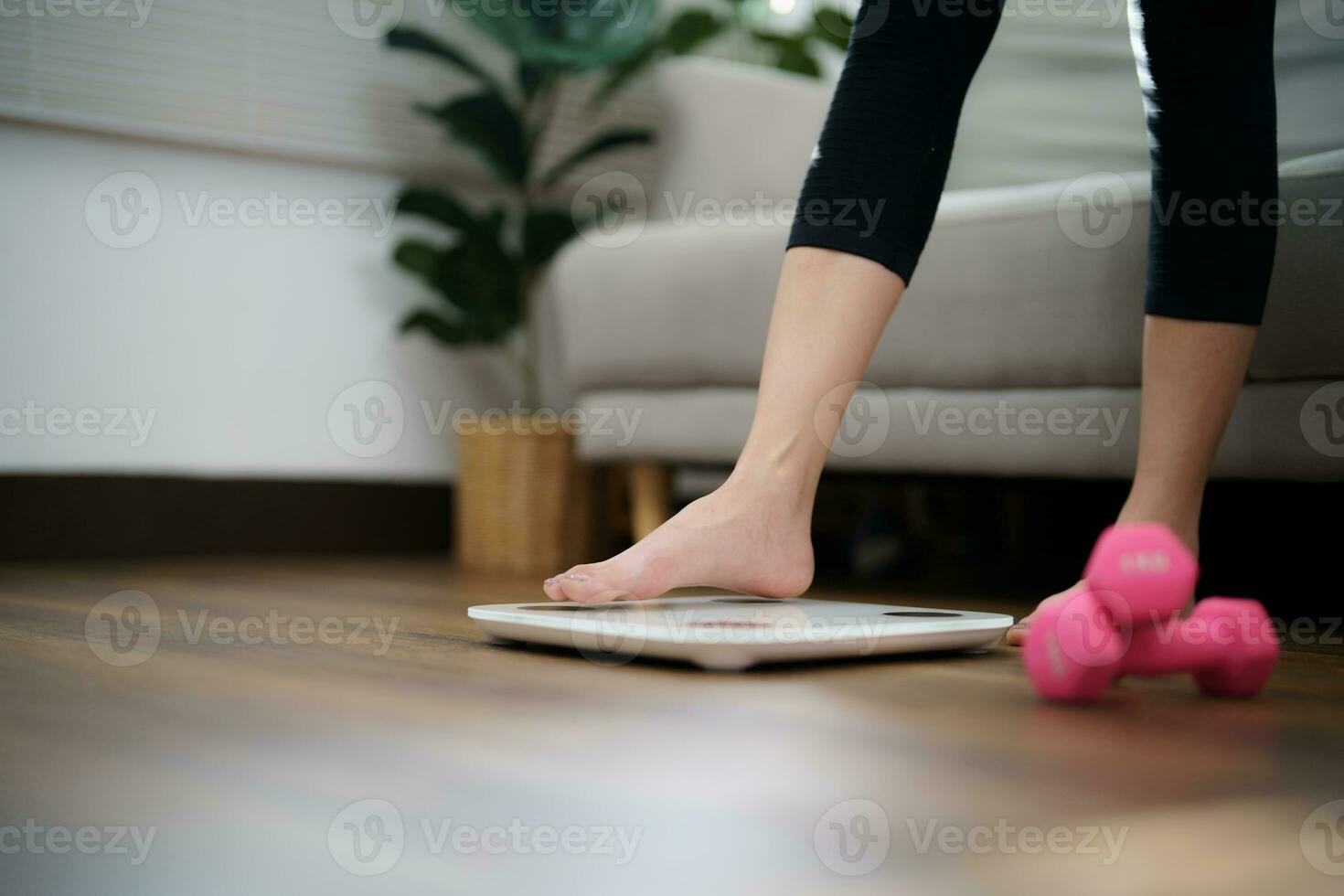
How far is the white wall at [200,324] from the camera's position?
1989mm

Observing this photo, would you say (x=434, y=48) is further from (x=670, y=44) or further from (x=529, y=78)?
(x=670, y=44)

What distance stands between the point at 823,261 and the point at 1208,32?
34 cm

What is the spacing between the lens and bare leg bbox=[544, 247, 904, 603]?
3.15 feet

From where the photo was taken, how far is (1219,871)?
412 millimetres

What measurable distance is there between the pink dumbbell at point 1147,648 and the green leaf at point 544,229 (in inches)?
65.7

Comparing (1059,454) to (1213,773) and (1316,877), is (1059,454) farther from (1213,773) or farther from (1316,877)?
(1316,877)

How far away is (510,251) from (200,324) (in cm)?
56

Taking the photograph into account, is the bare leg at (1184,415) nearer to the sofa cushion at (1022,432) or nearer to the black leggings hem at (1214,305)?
the black leggings hem at (1214,305)

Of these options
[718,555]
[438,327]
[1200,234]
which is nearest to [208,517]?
[438,327]

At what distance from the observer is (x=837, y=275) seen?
3.22 ft

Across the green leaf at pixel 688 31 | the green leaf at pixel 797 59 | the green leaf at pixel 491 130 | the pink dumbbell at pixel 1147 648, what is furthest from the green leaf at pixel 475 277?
the pink dumbbell at pixel 1147 648

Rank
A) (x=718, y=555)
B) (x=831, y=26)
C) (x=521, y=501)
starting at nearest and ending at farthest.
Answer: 1. (x=718, y=555)
2. (x=521, y=501)
3. (x=831, y=26)

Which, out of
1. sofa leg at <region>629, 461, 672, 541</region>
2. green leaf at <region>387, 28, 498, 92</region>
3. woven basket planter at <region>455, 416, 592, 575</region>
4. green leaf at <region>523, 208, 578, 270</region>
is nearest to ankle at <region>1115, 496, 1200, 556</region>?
sofa leg at <region>629, 461, 672, 541</region>

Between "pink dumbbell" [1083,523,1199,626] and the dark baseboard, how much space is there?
1.75 meters
